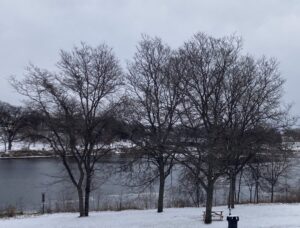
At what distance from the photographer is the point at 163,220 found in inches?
800

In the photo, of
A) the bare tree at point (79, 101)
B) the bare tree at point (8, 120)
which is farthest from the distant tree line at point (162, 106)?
the bare tree at point (8, 120)

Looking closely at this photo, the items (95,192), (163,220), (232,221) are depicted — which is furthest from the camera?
(95,192)

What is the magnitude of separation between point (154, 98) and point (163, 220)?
221 inches

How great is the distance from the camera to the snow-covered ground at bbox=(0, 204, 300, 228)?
1908cm

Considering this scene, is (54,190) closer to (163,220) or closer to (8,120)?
(163,220)

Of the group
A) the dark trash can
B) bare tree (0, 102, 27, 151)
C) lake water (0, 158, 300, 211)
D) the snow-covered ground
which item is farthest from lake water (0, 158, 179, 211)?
bare tree (0, 102, 27, 151)

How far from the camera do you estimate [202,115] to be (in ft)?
66.0

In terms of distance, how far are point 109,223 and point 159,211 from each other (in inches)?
146

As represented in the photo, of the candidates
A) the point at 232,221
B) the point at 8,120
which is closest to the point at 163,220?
the point at 232,221

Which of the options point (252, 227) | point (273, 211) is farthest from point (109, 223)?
point (273, 211)

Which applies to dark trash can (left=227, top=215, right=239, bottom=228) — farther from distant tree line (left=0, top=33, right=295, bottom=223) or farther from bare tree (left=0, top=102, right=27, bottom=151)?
bare tree (left=0, top=102, right=27, bottom=151)

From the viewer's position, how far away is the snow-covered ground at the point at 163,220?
62.6ft

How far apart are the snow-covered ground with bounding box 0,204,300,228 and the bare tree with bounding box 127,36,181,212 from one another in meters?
1.76

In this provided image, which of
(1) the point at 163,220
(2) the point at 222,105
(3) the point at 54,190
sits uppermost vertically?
(2) the point at 222,105
